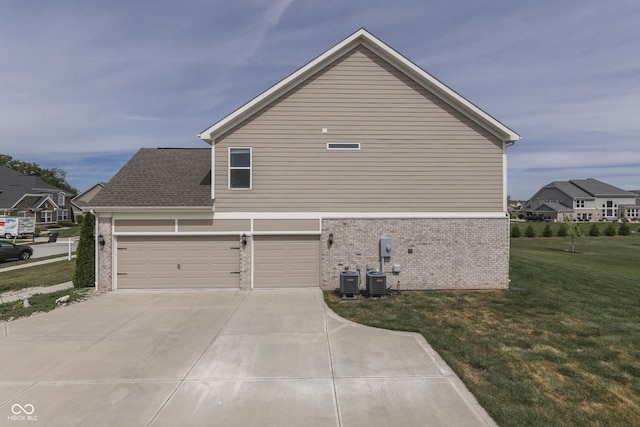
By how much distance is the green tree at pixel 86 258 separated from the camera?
12.6 m

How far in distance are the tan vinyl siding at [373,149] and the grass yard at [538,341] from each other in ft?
11.9

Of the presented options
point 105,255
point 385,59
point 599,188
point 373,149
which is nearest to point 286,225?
point 373,149

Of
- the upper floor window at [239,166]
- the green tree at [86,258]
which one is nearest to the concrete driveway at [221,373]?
the green tree at [86,258]

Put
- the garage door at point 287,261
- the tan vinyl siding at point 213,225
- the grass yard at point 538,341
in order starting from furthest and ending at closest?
the garage door at point 287,261 < the tan vinyl siding at point 213,225 < the grass yard at point 538,341

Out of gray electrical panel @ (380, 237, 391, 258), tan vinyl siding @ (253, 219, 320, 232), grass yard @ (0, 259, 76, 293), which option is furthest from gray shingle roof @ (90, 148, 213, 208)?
gray electrical panel @ (380, 237, 391, 258)

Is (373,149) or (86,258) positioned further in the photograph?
(86,258)

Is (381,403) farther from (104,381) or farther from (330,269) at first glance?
(330,269)

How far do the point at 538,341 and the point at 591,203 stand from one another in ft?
286

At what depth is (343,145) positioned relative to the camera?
12523 millimetres

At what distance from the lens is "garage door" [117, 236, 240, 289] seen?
492 inches

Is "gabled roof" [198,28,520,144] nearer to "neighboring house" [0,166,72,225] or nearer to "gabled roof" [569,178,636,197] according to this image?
"neighboring house" [0,166,72,225]

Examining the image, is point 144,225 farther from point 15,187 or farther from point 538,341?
point 15,187

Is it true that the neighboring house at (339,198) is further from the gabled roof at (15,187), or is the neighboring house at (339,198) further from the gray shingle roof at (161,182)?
the gabled roof at (15,187)

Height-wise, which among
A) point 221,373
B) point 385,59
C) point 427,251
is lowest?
point 221,373
